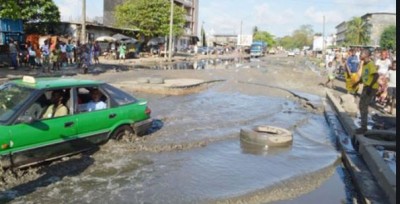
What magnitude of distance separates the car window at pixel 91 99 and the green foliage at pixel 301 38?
176912 mm

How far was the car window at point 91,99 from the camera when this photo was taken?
7902 mm

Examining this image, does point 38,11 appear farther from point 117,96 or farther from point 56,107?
point 56,107

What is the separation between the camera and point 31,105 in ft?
22.8

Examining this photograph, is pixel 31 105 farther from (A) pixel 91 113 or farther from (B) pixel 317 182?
(B) pixel 317 182

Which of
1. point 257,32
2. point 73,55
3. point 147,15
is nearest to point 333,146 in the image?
point 73,55

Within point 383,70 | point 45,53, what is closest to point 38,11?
point 45,53

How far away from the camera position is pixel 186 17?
86.1 meters

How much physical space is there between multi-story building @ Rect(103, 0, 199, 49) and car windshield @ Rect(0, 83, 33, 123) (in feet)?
208

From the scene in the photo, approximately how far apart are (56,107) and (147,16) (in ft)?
144

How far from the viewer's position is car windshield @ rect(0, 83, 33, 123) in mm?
6707

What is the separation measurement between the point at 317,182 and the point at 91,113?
4.04 meters

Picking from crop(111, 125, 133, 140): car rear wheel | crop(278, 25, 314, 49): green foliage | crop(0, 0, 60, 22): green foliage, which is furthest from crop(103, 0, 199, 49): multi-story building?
crop(278, 25, 314, 49): green foliage

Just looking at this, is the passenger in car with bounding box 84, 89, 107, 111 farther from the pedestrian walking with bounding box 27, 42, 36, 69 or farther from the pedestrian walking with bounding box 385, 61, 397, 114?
the pedestrian walking with bounding box 27, 42, 36, 69

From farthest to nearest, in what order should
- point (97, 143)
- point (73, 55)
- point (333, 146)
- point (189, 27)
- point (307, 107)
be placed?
point (189, 27)
point (73, 55)
point (307, 107)
point (333, 146)
point (97, 143)
